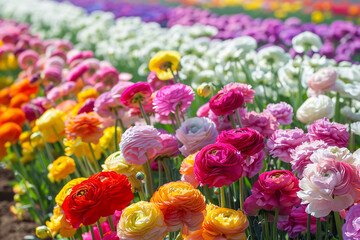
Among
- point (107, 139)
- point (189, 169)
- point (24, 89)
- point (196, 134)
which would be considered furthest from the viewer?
point (24, 89)

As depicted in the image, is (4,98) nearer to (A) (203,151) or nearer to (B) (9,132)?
(B) (9,132)

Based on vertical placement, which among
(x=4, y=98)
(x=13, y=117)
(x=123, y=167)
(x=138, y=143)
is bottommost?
(x=4, y=98)

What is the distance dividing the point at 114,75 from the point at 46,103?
0.43m

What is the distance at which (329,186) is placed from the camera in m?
0.97

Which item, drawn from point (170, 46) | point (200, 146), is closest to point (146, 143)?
point (200, 146)

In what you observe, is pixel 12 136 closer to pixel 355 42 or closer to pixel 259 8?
pixel 355 42

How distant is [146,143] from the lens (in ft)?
4.40

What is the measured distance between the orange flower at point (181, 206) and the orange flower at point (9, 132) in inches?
58.2

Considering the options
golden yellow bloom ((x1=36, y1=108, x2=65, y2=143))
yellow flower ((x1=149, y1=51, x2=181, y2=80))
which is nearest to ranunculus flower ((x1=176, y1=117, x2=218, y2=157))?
yellow flower ((x1=149, y1=51, x2=181, y2=80))

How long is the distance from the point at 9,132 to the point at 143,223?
5.02 feet

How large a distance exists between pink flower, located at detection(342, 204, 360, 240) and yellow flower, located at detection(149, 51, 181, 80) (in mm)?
1111

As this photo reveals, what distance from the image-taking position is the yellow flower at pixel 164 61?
1.89 meters


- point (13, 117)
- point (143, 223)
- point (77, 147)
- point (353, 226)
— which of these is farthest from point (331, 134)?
point (13, 117)

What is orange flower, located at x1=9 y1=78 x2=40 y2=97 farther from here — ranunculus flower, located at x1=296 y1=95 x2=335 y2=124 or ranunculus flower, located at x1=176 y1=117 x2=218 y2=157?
ranunculus flower, located at x1=296 y1=95 x2=335 y2=124
